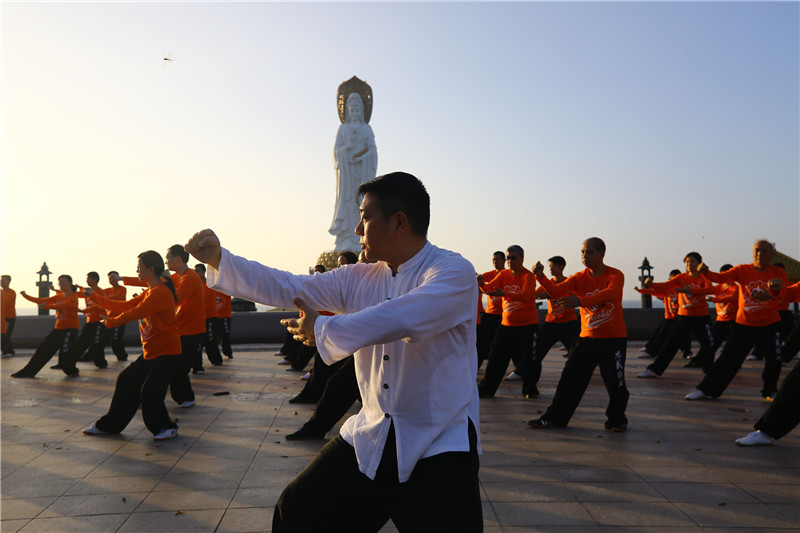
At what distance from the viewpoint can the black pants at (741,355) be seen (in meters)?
7.65

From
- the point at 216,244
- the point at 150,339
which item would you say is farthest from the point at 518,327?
the point at 216,244

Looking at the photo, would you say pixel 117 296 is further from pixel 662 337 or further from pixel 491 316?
pixel 662 337

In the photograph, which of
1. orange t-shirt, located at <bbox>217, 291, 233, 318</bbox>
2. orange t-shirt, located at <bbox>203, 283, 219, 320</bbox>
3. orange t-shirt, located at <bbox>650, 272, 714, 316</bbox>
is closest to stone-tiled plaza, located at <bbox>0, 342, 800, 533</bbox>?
orange t-shirt, located at <bbox>650, 272, 714, 316</bbox>

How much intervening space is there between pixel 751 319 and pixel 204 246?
7.20 m

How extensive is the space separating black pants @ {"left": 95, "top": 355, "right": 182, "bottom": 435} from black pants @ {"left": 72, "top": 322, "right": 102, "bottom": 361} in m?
5.52

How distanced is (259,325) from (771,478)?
628 inches

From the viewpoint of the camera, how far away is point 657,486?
185 inches

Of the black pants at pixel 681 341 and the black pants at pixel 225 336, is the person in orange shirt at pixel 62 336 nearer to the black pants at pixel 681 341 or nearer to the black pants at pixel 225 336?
the black pants at pixel 225 336

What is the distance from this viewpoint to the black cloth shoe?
6.27 m

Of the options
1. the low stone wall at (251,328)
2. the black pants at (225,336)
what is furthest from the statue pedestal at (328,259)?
the black pants at (225,336)

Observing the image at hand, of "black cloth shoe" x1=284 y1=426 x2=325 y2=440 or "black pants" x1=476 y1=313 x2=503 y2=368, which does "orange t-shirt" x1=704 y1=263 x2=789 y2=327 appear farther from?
"black cloth shoe" x1=284 y1=426 x2=325 y2=440

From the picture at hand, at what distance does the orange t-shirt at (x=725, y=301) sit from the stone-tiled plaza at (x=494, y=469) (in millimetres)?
2570

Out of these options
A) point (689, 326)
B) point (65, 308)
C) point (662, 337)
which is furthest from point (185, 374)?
point (662, 337)

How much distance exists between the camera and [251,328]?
19.3m
